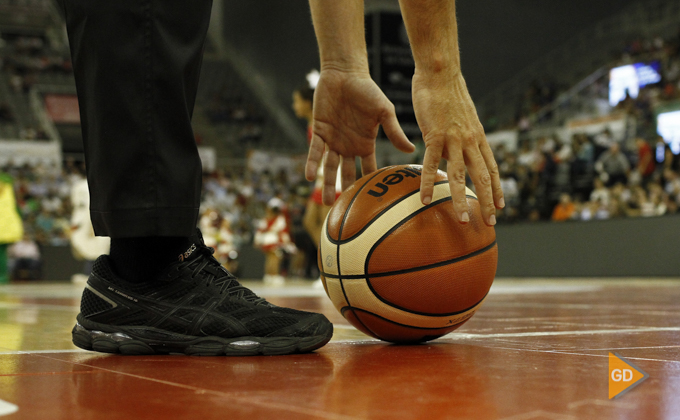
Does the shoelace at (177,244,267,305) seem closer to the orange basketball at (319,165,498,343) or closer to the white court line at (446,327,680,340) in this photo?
the orange basketball at (319,165,498,343)

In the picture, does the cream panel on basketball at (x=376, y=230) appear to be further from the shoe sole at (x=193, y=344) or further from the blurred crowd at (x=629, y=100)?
the blurred crowd at (x=629, y=100)

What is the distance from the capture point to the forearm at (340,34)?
2.16 metres

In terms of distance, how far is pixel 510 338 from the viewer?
2.03 m

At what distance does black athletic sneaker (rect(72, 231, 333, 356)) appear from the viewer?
1.64 meters

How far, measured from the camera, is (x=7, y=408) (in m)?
0.98

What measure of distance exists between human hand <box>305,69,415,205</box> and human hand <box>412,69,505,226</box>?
0.36 m

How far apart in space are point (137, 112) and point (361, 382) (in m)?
0.73

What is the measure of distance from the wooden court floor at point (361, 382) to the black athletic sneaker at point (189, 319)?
0.16 feet

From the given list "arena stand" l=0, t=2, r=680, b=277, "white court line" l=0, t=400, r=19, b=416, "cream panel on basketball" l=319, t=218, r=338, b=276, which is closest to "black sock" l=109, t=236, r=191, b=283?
"cream panel on basketball" l=319, t=218, r=338, b=276

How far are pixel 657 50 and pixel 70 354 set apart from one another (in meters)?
15.1

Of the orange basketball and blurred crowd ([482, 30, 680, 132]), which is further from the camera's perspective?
blurred crowd ([482, 30, 680, 132])

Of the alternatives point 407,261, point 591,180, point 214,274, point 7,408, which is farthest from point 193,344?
point 591,180

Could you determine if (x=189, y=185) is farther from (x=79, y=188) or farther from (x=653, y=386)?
(x=79, y=188)

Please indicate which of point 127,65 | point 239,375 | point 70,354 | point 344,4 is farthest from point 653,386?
point 344,4
